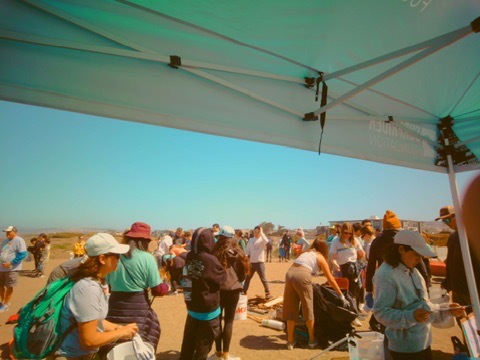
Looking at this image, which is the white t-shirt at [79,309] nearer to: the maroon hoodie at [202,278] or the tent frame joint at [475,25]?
the maroon hoodie at [202,278]

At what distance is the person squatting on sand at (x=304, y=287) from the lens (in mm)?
3938

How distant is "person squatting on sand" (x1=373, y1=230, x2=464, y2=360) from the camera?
2.03 metres

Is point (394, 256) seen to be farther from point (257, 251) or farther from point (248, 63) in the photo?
point (257, 251)

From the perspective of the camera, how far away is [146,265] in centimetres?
274

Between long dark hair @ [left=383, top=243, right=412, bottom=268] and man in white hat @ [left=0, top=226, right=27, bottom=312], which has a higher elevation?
long dark hair @ [left=383, top=243, right=412, bottom=268]

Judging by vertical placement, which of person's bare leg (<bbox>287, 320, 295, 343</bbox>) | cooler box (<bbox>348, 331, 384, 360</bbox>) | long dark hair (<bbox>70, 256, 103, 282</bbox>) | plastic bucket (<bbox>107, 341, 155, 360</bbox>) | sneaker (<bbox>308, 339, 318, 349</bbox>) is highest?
long dark hair (<bbox>70, 256, 103, 282</bbox>)

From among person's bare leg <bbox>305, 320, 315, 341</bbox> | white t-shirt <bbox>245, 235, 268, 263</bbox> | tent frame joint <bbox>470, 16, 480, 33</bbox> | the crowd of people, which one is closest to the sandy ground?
person's bare leg <bbox>305, 320, 315, 341</bbox>

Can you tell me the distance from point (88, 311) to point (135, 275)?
3.20ft

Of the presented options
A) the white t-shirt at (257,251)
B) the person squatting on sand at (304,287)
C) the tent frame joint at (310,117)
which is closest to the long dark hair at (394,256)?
the tent frame joint at (310,117)

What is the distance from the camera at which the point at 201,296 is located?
2908 mm

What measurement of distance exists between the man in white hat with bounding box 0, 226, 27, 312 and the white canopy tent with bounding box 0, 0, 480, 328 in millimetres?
6079

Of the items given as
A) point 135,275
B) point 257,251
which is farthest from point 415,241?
point 257,251

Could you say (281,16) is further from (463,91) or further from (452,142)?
(452,142)

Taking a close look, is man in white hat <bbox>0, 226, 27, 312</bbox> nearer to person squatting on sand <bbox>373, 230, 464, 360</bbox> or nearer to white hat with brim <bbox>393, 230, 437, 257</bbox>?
person squatting on sand <bbox>373, 230, 464, 360</bbox>
